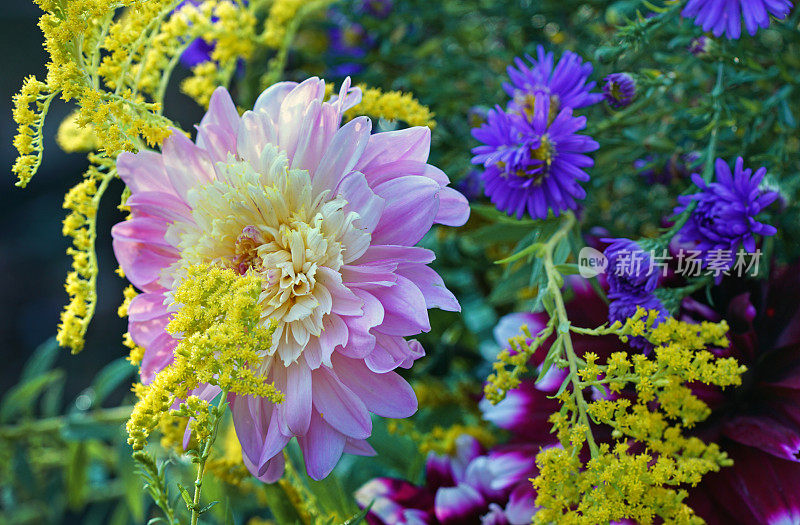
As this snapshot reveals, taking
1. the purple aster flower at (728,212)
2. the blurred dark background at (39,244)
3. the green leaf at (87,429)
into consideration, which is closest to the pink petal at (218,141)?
the purple aster flower at (728,212)

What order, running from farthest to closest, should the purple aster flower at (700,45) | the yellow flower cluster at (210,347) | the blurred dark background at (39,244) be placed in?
the blurred dark background at (39,244)
the purple aster flower at (700,45)
the yellow flower cluster at (210,347)

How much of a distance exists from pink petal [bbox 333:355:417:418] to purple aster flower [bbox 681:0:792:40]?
226 mm

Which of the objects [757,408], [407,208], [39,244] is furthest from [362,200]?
[39,244]

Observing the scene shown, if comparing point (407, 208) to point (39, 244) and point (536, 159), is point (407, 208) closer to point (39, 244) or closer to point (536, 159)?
point (536, 159)

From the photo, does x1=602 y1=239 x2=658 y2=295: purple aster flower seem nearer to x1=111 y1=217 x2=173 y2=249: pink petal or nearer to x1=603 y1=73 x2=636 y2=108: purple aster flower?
x1=603 y1=73 x2=636 y2=108: purple aster flower

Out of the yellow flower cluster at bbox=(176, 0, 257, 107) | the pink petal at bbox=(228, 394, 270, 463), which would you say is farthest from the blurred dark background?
the pink petal at bbox=(228, 394, 270, 463)

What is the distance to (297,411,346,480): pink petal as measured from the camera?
1.05ft

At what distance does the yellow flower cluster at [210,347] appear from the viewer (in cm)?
28

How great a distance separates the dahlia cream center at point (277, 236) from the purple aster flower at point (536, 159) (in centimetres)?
9

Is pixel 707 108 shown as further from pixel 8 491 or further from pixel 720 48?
pixel 8 491

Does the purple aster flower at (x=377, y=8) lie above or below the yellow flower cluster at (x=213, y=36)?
below

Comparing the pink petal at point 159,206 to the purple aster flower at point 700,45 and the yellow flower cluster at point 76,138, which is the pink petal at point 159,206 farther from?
the purple aster flower at point 700,45

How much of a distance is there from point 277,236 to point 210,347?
69 mm

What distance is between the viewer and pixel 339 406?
32 cm
